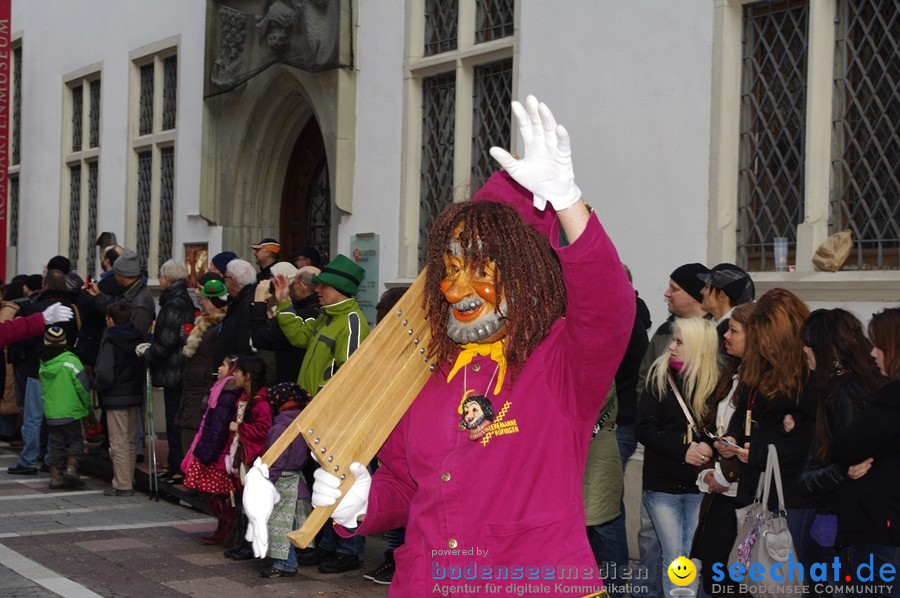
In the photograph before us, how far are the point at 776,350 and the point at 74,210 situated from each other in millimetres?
15091

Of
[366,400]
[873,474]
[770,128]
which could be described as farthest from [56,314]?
[366,400]

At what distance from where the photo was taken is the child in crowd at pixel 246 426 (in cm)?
791

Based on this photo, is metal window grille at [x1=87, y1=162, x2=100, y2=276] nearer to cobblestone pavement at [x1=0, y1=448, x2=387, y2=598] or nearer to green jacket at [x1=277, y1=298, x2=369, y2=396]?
cobblestone pavement at [x1=0, y1=448, x2=387, y2=598]

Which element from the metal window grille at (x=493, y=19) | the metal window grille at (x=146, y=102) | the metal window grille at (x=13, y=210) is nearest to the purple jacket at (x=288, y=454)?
the metal window grille at (x=493, y=19)

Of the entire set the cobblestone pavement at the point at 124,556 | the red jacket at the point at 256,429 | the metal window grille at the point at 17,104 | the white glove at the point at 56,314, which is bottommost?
the cobblestone pavement at the point at 124,556

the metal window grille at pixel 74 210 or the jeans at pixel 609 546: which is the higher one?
the metal window grille at pixel 74 210

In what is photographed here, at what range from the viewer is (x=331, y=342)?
26.2 feet

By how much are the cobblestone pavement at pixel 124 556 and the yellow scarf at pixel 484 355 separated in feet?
14.0

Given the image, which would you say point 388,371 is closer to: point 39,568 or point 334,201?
point 39,568

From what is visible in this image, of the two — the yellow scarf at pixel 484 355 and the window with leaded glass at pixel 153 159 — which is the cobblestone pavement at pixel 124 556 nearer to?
the yellow scarf at pixel 484 355

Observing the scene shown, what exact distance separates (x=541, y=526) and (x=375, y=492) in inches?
20.4

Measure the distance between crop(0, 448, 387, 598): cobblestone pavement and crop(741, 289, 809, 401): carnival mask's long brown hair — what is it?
3.01 meters

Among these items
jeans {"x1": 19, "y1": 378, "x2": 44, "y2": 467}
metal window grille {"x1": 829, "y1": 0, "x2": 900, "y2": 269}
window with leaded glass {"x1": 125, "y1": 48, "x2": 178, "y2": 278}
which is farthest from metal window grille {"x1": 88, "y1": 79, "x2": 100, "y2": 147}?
metal window grille {"x1": 829, "y1": 0, "x2": 900, "y2": 269}

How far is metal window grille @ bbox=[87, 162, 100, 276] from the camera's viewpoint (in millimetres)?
18062
